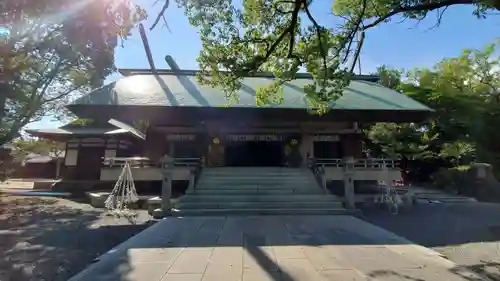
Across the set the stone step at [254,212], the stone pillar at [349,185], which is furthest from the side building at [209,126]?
the stone step at [254,212]

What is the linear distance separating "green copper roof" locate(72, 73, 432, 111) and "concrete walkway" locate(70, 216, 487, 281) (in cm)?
778

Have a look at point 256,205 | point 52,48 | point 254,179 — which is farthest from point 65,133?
point 256,205

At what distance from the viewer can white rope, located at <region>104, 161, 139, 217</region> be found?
11.6 m

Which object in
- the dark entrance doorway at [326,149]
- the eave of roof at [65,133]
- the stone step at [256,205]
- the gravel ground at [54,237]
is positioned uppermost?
the eave of roof at [65,133]

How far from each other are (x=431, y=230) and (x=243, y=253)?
229 inches

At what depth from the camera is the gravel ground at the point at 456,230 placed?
5684 mm

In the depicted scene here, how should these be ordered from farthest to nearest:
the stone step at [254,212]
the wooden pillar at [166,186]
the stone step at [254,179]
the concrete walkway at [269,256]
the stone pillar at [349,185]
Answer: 1. the stone step at [254,179]
2. the stone pillar at [349,185]
3. the wooden pillar at [166,186]
4. the stone step at [254,212]
5. the concrete walkway at [269,256]

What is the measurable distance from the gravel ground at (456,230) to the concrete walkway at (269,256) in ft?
1.99

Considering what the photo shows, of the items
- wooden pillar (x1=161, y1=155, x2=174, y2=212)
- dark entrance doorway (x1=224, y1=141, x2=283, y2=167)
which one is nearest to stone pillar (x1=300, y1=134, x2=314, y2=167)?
dark entrance doorway (x1=224, y1=141, x2=283, y2=167)

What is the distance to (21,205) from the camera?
13.6 metres

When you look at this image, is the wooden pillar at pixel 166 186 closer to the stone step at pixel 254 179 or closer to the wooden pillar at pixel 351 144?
the stone step at pixel 254 179

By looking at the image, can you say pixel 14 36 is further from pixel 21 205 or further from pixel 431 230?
pixel 431 230

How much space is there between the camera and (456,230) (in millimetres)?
8586

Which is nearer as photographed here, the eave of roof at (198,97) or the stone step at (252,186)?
the stone step at (252,186)
